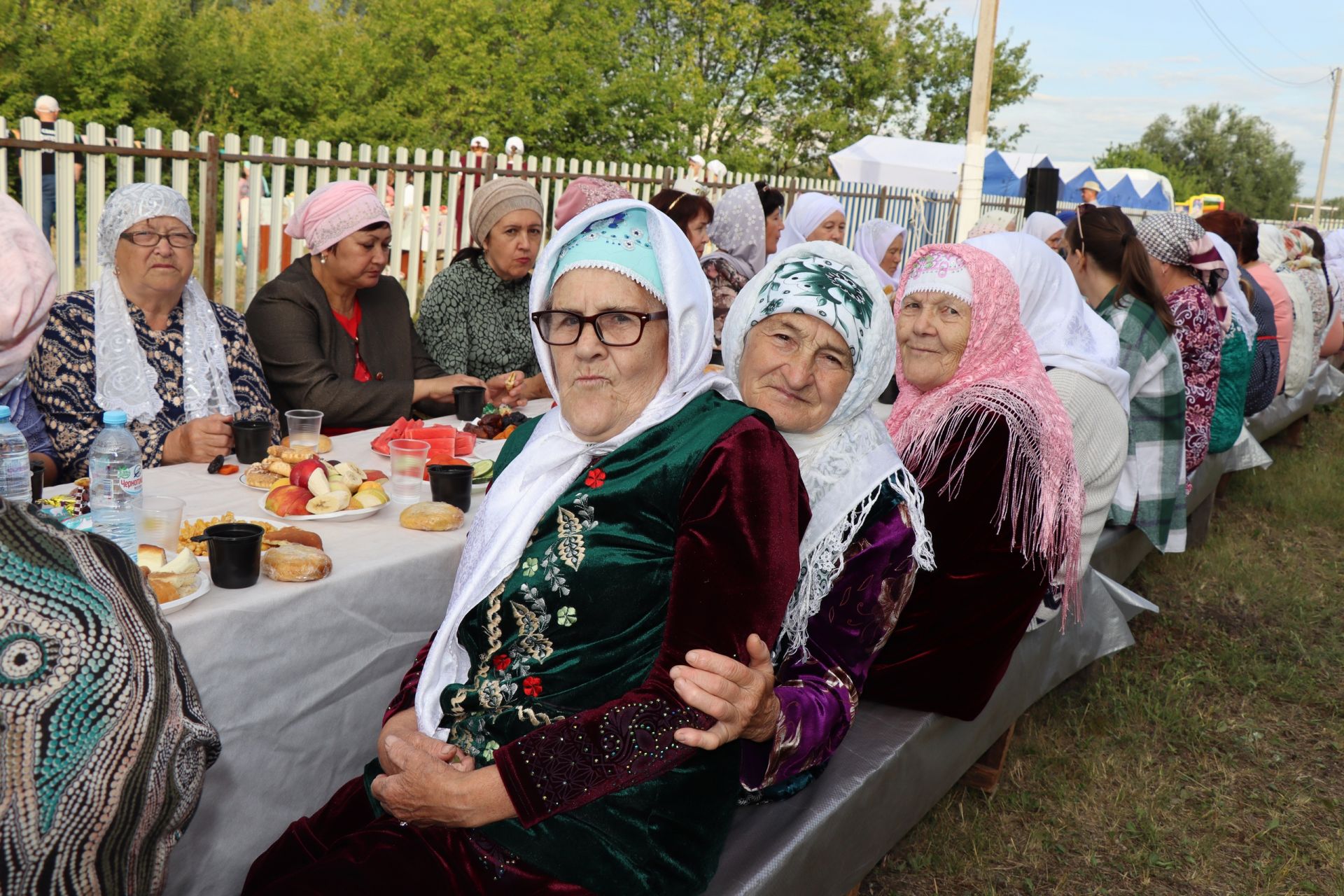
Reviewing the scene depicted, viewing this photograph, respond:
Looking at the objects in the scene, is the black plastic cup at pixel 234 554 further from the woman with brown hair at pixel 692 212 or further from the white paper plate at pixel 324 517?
the woman with brown hair at pixel 692 212

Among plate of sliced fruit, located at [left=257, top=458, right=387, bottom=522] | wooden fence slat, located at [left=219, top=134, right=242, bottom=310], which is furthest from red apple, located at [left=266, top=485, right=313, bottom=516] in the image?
wooden fence slat, located at [left=219, top=134, right=242, bottom=310]

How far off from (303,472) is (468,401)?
1079 millimetres

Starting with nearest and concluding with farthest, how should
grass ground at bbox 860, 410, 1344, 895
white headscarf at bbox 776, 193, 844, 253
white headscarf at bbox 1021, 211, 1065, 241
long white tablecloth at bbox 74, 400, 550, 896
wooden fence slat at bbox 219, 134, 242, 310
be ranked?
long white tablecloth at bbox 74, 400, 550, 896, grass ground at bbox 860, 410, 1344, 895, wooden fence slat at bbox 219, 134, 242, 310, white headscarf at bbox 776, 193, 844, 253, white headscarf at bbox 1021, 211, 1065, 241

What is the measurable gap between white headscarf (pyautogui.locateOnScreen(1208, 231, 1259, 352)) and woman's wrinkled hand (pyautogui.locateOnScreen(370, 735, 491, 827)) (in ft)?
17.3

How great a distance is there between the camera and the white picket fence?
20.6ft

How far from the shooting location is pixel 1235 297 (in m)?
5.99

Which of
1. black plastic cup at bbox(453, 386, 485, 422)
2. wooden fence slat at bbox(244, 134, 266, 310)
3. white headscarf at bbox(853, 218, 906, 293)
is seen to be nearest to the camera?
black plastic cup at bbox(453, 386, 485, 422)

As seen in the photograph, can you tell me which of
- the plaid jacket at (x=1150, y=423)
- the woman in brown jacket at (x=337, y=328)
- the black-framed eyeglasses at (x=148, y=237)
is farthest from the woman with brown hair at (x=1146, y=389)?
the black-framed eyeglasses at (x=148, y=237)

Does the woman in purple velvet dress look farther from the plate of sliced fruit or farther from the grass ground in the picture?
the grass ground

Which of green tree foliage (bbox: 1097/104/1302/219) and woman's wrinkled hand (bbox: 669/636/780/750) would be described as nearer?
woman's wrinkled hand (bbox: 669/636/780/750)

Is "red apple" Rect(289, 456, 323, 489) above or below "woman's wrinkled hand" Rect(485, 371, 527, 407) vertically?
below

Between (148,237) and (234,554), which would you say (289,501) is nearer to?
(234,554)

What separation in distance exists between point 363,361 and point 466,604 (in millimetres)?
2613

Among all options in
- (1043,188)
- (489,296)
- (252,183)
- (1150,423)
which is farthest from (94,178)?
(1043,188)
